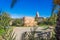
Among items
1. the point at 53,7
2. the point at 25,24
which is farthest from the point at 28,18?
the point at 53,7

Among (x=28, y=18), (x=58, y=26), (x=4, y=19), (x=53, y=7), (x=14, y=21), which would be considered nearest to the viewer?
(x=4, y=19)

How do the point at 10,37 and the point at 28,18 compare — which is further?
the point at 28,18

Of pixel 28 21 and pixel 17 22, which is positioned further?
pixel 17 22

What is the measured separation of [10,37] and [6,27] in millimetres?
209

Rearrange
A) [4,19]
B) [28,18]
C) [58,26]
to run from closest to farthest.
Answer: [4,19] → [58,26] → [28,18]

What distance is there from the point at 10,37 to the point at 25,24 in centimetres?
1677

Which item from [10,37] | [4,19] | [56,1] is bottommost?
[10,37]

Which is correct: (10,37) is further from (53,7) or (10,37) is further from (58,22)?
(53,7)

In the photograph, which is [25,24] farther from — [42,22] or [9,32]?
[9,32]

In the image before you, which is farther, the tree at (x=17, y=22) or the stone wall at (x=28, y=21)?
the tree at (x=17, y=22)

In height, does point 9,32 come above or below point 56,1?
below

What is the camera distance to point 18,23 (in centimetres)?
2089

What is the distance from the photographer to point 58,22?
21.3ft

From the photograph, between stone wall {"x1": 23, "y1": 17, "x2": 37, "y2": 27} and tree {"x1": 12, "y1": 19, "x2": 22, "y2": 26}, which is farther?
tree {"x1": 12, "y1": 19, "x2": 22, "y2": 26}
